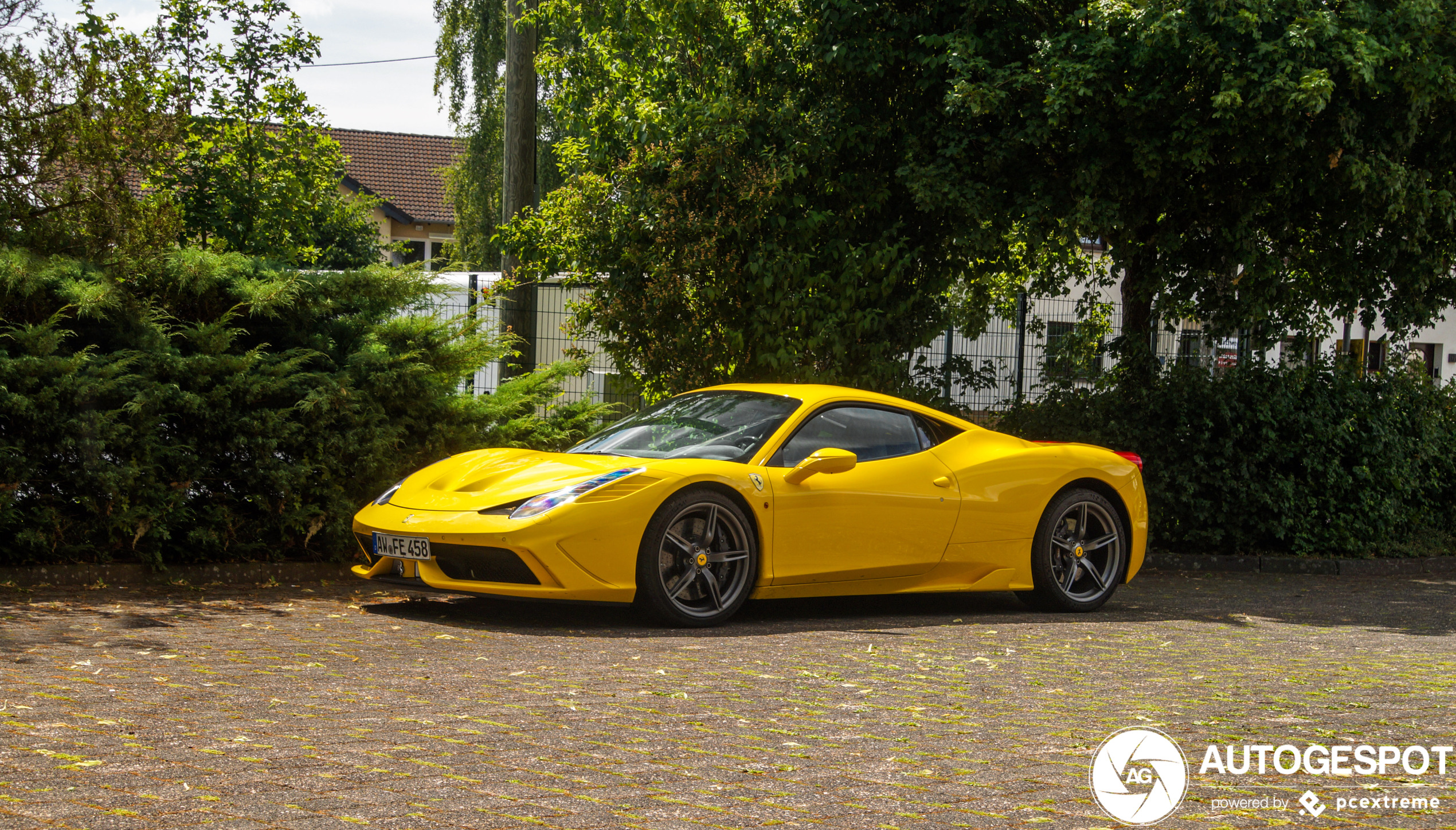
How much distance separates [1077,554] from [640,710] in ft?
14.0

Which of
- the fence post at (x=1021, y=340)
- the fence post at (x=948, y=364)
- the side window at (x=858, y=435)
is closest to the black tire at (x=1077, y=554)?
the side window at (x=858, y=435)

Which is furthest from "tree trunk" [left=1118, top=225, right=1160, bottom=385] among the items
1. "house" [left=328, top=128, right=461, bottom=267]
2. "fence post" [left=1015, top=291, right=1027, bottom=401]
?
"house" [left=328, top=128, right=461, bottom=267]

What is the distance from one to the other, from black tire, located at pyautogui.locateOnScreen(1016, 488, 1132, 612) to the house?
118ft

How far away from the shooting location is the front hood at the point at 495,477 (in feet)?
22.9

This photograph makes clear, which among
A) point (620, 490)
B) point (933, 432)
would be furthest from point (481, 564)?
point (933, 432)

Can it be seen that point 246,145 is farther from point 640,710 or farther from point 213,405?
point 640,710

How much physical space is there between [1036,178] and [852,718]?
707 centimetres

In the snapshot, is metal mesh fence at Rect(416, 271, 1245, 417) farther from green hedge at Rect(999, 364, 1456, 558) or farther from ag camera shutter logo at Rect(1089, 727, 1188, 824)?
ag camera shutter logo at Rect(1089, 727, 1188, 824)

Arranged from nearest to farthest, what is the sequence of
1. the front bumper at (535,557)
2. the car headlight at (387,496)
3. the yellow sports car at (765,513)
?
1. the front bumper at (535,557)
2. the yellow sports car at (765,513)
3. the car headlight at (387,496)

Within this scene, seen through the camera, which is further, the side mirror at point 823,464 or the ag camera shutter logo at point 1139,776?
the side mirror at point 823,464

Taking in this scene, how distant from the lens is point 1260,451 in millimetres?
11828

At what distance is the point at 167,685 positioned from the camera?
5121 millimetres

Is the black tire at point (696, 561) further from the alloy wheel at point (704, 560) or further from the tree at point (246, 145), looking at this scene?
the tree at point (246, 145)

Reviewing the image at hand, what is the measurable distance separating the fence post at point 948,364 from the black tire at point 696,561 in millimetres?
5397
